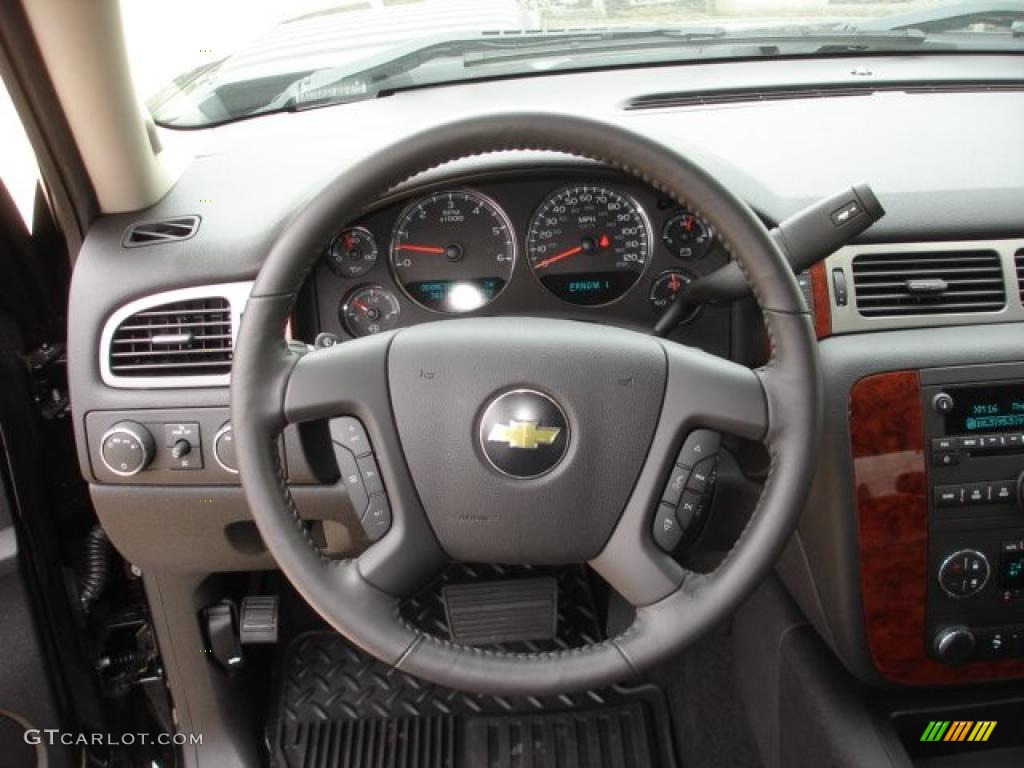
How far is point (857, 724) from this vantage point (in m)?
1.69

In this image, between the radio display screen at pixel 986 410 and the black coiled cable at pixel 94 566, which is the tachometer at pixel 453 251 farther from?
the black coiled cable at pixel 94 566

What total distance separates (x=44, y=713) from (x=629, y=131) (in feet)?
5.19

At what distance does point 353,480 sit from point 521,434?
9.0 inches

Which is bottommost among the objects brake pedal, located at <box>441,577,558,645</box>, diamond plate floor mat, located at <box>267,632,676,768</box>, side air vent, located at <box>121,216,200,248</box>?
diamond plate floor mat, located at <box>267,632,676,768</box>

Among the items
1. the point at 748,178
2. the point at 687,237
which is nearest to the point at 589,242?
the point at 687,237

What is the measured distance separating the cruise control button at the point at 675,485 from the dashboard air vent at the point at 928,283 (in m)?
0.55

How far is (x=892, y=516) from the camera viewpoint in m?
1.60

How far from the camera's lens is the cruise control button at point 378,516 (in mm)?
1273

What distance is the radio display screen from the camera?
5.16 feet

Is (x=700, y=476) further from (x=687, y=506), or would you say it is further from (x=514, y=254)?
(x=514, y=254)

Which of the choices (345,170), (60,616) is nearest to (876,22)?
(345,170)

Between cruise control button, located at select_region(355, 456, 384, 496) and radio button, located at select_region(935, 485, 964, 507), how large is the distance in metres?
0.91

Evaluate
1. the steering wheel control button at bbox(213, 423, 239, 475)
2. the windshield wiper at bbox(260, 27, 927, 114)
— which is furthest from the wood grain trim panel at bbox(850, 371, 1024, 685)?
the steering wheel control button at bbox(213, 423, 239, 475)

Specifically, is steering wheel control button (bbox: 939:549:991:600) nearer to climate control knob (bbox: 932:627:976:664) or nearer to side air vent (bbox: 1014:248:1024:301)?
climate control knob (bbox: 932:627:976:664)
